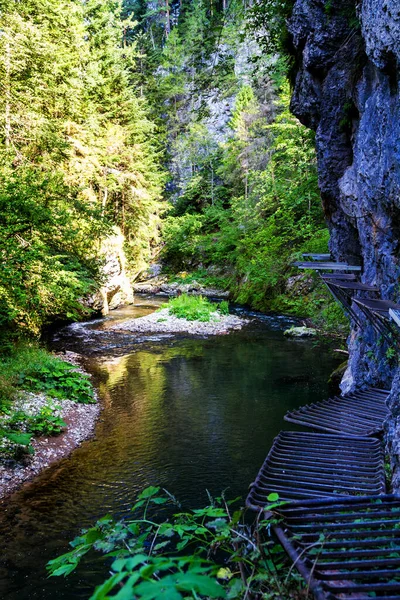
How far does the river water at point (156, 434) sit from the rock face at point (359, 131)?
3047 millimetres

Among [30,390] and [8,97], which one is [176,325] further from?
[8,97]

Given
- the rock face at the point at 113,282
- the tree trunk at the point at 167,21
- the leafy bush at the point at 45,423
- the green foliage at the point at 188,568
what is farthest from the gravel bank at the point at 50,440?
the tree trunk at the point at 167,21

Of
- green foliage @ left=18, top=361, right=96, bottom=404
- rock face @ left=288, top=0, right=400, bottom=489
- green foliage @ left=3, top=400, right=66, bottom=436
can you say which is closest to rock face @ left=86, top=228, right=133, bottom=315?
green foliage @ left=18, top=361, right=96, bottom=404

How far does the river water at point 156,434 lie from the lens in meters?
6.17

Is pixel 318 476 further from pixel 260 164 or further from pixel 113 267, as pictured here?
pixel 260 164

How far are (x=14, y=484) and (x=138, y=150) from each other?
83.2 feet

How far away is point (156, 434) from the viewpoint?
392 inches

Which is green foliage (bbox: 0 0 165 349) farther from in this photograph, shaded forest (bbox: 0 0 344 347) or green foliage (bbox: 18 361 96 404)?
green foliage (bbox: 18 361 96 404)

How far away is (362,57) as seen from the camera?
8930 millimetres

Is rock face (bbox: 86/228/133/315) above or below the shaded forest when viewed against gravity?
below

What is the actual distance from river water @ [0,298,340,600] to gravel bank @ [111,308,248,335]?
6.92 feet

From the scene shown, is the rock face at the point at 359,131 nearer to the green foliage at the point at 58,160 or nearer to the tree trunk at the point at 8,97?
the green foliage at the point at 58,160

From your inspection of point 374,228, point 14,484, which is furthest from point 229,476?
point 374,228

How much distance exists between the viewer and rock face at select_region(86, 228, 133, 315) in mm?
23703
